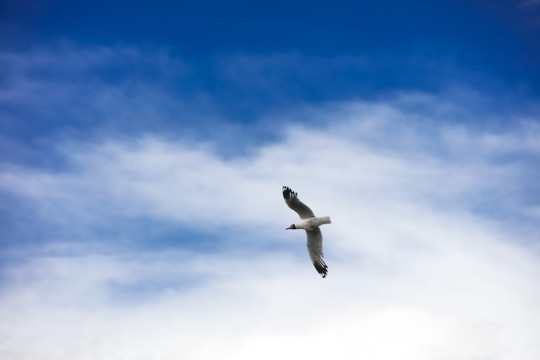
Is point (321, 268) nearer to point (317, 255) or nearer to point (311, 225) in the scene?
point (317, 255)

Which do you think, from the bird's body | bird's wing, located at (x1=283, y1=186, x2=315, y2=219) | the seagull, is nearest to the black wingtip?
the seagull

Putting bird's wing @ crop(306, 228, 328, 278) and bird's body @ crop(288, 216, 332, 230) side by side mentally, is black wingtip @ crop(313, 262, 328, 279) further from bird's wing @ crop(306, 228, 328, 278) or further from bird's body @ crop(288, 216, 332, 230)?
bird's body @ crop(288, 216, 332, 230)

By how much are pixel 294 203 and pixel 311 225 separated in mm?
2498

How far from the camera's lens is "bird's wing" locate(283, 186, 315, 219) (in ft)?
161

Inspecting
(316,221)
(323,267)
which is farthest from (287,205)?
(323,267)

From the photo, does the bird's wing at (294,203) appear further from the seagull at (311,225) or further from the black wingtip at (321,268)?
the black wingtip at (321,268)

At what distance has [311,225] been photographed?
4925 centimetres

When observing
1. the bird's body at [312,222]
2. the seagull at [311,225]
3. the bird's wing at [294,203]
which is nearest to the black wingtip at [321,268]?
the seagull at [311,225]

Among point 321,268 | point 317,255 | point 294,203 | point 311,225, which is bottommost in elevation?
point 321,268

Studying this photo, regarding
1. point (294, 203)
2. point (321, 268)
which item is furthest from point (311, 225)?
point (321, 268)

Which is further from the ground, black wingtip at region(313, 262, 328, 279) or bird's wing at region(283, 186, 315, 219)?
bird's wing at region(283, 186, 315, 219)

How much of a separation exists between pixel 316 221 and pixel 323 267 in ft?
16.7

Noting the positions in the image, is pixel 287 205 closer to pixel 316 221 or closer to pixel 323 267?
pixel 316 221

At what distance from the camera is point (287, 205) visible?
49.6 metres
